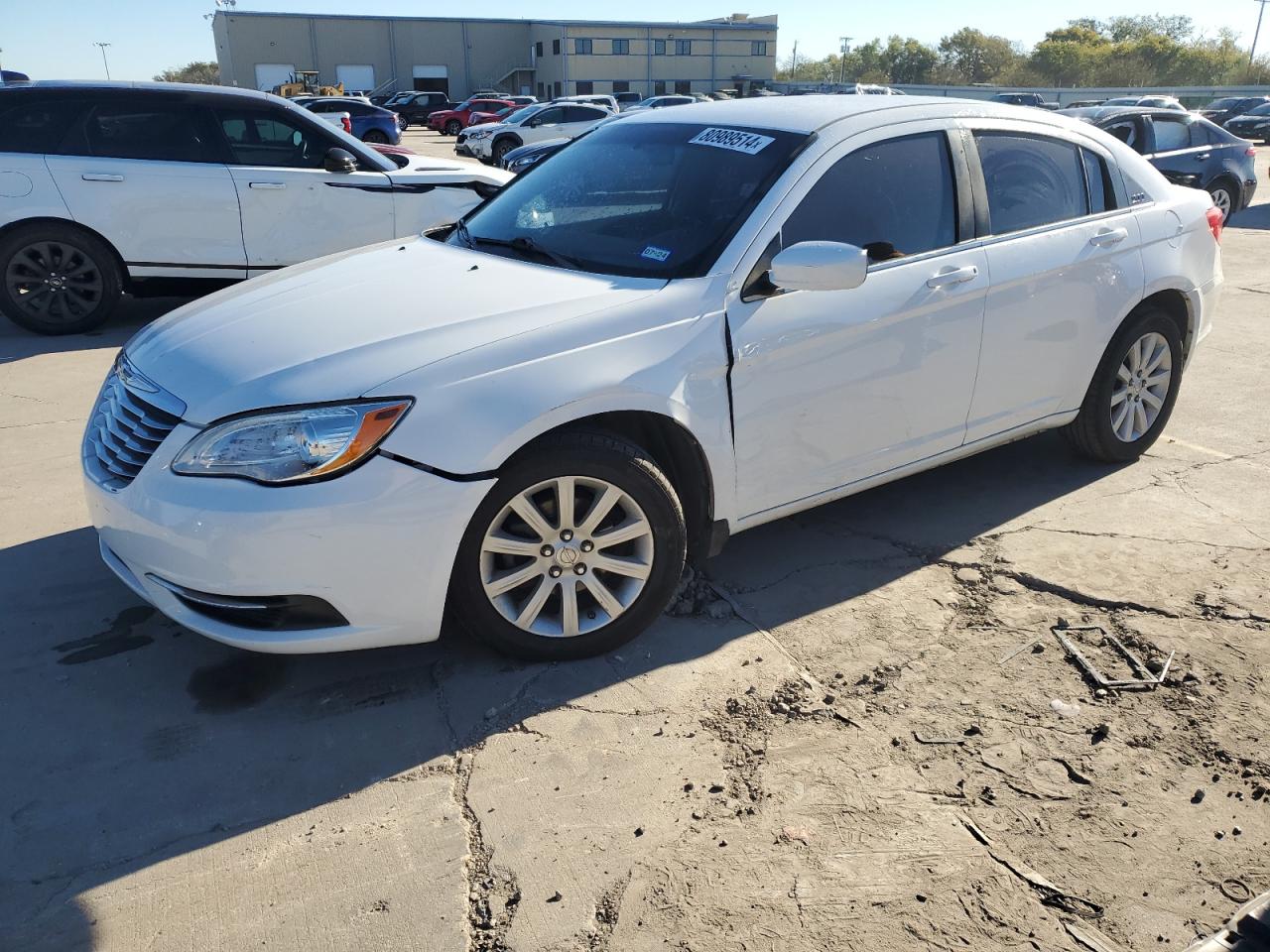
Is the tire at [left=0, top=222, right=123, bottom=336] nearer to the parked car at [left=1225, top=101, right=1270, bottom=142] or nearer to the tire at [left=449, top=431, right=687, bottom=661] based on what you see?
the tire at [left=449, top=431, right=687, bottom=661]

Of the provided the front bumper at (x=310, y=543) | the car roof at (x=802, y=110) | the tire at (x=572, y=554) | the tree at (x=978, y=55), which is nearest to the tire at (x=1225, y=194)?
the car roof at (x=802, y=110)

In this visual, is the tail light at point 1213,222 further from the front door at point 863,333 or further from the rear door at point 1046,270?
the front door at point 863,333

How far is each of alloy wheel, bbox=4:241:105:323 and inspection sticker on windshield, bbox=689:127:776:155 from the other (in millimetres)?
5569

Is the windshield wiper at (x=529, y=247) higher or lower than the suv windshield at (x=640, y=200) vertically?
lower

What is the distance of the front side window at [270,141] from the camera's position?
311 inches

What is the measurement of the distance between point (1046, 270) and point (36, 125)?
22.8ft

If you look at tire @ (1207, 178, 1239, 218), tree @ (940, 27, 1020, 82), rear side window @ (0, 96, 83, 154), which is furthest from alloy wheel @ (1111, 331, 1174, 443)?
tree @ (940, 27, 1020, 82)

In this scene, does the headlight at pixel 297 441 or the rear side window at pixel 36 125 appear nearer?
the headlight at pixel 297 441

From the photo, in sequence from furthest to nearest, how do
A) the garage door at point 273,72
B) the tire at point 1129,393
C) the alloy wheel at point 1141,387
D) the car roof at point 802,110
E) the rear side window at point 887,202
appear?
the garage door at point 273,72 → the alloy wheel at point 1141,387 → the tire at point 1129,393 → the car roof at point 802,110 → the rear side window at point 887,202

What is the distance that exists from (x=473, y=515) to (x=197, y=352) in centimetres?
111

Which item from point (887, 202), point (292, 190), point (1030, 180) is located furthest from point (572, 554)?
Result: point (292, 190)

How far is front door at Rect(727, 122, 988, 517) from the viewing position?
11.6ft

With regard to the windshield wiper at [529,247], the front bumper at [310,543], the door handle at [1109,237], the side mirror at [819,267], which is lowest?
the front bumper at [310,543]

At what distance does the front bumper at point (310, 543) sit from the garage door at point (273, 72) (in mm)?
76680
